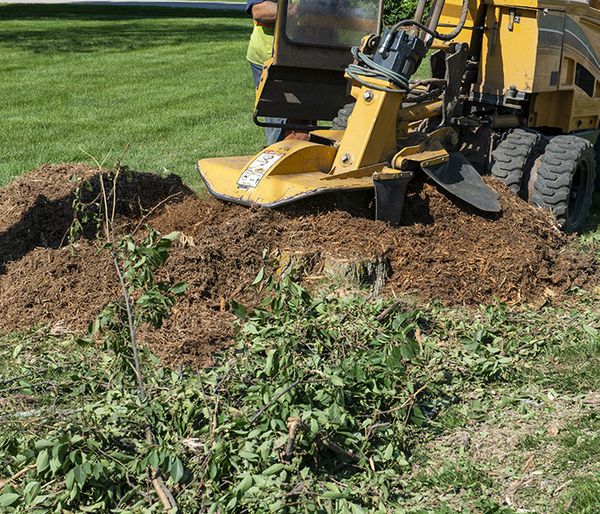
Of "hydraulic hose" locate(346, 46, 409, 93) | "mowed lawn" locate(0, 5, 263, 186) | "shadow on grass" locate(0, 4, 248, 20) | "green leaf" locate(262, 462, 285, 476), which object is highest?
"hydraulic hose" locate(346, 46, 409, 93)

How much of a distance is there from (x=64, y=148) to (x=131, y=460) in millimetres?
6790

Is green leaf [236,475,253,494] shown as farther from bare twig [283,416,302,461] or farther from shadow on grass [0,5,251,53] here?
shadow on grass [0,5,251,53]

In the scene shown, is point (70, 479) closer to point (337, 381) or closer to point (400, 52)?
point (337, 381)

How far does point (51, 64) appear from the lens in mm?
16641

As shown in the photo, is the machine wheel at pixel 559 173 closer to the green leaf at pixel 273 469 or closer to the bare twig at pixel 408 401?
the bare twig at pixel 408 401

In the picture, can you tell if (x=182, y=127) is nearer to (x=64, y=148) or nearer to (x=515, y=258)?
(x=64, y=148)

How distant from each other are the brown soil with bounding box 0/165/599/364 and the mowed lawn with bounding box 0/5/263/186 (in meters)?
0.83

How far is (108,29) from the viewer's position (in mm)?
23156

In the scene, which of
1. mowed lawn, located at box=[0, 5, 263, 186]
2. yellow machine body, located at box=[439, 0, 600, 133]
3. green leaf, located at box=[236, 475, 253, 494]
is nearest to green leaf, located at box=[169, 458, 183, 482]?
green leaf, located at box=[236, 475, 253, 494]

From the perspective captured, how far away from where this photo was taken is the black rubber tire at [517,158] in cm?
653

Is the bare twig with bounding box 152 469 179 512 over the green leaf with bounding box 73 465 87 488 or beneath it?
beneath

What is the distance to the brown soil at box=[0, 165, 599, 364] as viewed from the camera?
528 cm

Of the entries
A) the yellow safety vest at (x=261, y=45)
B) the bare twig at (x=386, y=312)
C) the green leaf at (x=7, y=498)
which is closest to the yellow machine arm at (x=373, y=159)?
the bare twig at (x=386, y=312)

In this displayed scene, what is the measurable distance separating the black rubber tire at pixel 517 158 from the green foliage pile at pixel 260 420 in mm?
Answer: 1979
